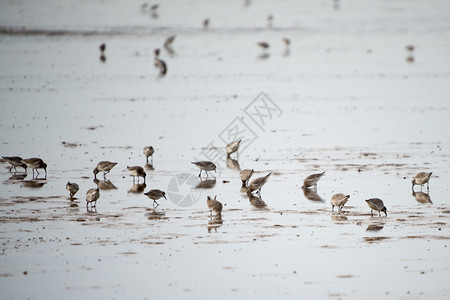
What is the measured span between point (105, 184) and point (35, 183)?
1674mm

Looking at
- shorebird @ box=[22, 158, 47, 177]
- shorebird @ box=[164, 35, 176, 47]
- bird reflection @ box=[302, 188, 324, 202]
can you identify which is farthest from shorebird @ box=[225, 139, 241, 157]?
shorebird @ box=[164, 35, 176, 47]

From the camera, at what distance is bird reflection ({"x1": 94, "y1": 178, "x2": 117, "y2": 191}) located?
64.6 feet

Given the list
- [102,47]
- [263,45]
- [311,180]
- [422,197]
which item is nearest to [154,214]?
[311,180]

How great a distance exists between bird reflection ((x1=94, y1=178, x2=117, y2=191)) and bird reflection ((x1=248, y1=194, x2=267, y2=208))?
10.7 ft

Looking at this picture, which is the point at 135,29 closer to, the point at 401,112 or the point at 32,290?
the point at 401,112

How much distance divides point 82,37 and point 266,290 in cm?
4922

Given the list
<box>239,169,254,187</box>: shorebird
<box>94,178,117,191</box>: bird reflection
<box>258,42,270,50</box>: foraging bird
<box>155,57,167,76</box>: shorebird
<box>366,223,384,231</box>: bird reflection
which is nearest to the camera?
<box>366,223,384,231</box>: bird reflection

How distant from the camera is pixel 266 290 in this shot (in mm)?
12945

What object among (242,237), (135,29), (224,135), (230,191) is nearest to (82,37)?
(135,29)

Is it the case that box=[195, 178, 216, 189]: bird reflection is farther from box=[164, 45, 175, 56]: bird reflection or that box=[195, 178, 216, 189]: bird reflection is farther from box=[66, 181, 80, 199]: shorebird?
box=[164, 45, 175, 56]: bird reflection

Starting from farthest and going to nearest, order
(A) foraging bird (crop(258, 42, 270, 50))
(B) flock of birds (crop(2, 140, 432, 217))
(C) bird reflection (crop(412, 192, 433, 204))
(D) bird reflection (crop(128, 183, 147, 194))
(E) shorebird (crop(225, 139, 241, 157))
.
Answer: (A) foraging bird (crop(258, 42, 270, 50))
(E) shorebird (crop(225, 139, 241, 157))
(D) bird reflection (crop(128, 183, 147, 194))
(C) bird reflection (crop(412, 192, 433, 204))
(B) flock of birds (crop(2, 140, 432, 217))

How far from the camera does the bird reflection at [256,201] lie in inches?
717

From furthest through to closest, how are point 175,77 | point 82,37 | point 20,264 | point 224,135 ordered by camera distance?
1. point 82,37
2. point 175,77
3. point 224,135
4. point 20,264

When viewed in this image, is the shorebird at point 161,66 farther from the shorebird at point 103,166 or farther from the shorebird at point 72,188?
the shorebird at point 72,188
